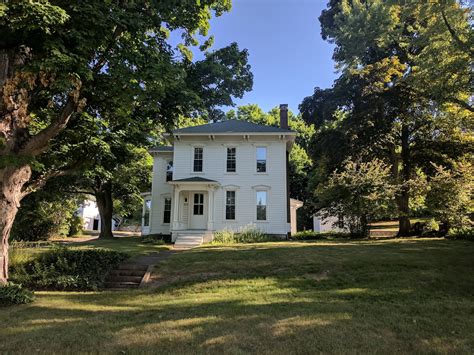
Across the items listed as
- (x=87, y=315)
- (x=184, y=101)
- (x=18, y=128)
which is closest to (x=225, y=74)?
(x=184, y=101)

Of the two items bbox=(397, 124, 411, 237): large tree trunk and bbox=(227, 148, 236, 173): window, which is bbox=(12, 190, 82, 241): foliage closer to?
bbox=(227, 148, 236, 173): window

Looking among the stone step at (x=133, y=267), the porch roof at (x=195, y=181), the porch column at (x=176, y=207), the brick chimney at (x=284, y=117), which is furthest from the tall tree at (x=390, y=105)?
the stone step at (x=133, y=267)

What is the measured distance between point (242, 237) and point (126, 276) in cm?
942

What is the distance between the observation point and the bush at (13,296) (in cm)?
814

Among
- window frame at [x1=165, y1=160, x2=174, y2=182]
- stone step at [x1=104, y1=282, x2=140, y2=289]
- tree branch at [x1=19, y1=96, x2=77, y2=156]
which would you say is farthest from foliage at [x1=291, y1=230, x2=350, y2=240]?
tree branch at [x1=19, y1=96, x2=77, y2=156]

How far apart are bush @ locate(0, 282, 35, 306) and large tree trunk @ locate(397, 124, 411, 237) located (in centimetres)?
1756

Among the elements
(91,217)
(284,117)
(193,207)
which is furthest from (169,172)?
(91,217)

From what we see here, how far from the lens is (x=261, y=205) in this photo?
21.9m

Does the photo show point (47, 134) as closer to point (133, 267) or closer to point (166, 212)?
point (133, 267)

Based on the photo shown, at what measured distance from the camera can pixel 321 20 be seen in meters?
28.7

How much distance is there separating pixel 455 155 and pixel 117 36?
18861 mm

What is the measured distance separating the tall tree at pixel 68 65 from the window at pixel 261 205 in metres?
11.3

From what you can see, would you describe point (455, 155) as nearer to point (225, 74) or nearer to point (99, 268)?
point (225, 74)

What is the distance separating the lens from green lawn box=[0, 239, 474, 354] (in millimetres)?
5125
